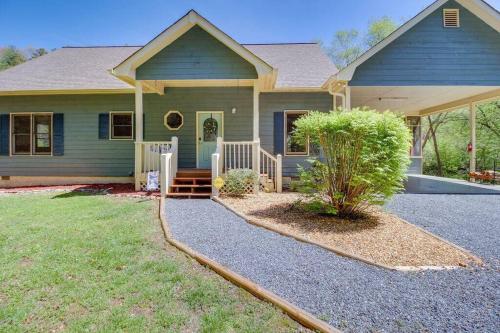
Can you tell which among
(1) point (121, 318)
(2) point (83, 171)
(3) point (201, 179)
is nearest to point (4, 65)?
(2) point (83, 171)

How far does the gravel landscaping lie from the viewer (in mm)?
3875

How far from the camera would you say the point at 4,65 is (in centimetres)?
2984

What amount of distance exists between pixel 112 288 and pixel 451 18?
11.1 metres

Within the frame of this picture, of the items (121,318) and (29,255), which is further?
(29,255)

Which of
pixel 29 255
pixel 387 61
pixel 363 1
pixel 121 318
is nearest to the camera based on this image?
pixel 121 318

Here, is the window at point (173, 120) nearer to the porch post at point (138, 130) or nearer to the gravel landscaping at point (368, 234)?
the porch post at point (138, 130)

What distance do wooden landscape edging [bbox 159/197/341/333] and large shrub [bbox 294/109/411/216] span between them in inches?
110

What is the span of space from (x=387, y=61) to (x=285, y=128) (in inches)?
148

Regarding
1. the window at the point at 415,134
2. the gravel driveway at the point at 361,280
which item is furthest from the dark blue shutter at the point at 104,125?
the window at the point at 415,134

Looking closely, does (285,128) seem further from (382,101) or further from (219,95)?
(382,101)

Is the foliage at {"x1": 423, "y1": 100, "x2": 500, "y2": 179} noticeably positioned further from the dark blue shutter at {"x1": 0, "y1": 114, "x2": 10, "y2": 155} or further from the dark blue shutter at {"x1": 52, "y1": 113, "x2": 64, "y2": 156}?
the dark blue shutter at {"x1": 0, "y1": 114, "x2": 10, "y2": 155}

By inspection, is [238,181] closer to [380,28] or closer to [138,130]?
[138,130]

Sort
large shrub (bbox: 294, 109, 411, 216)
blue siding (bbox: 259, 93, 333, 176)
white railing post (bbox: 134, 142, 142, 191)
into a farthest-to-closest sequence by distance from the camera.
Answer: blue siding (bbox: 259, 93, 333, 176)
white railing post (bbox: 134, 142, 142, 191)
large shrub (bbox: 294, 109, 411, 216)

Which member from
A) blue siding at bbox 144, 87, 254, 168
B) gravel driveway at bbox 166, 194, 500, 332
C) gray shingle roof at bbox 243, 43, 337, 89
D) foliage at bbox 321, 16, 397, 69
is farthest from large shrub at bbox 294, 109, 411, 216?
foliage at bbox 321, 16, 397, 69
